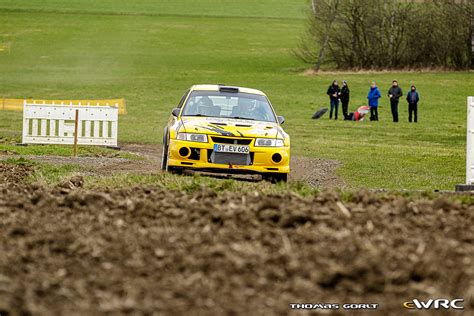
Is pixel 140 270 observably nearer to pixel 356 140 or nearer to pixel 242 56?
pixel 356 140

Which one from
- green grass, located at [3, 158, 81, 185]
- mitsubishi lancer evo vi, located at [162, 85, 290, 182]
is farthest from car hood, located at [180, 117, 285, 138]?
green grass, located at [3, 158, 81, 185]

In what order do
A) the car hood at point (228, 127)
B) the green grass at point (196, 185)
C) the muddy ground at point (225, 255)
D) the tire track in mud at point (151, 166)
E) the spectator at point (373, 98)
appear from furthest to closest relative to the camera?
the spectator at point (373, 98) < the tire track in mud at point (151, 166) < the car hood at point (228, 127) < the green grass at point (196, 185) < the muddy ground at point (225, 255)

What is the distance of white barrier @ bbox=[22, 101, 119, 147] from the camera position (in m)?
26.2

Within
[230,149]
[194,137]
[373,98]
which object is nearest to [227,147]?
[230,149]

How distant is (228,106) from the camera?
59.1 feet

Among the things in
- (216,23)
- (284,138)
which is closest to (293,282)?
(284,138)

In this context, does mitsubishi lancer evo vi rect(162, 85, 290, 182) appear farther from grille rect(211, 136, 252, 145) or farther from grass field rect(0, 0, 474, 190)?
grass field rect(0, 0, 474, 190)

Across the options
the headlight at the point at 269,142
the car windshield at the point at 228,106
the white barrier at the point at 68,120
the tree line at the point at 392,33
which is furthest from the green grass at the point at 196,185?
the tree line at the point at 392,33

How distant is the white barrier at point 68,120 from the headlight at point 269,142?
10.1m

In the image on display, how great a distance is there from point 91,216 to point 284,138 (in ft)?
28.3

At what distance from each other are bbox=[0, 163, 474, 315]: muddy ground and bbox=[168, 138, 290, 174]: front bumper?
703 cm

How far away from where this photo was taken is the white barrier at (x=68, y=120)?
2622 cm

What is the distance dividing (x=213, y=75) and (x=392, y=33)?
12693mm

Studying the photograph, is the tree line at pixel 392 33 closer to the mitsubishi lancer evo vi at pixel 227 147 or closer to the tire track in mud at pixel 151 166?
the tire track in mud at pixel 151 166
